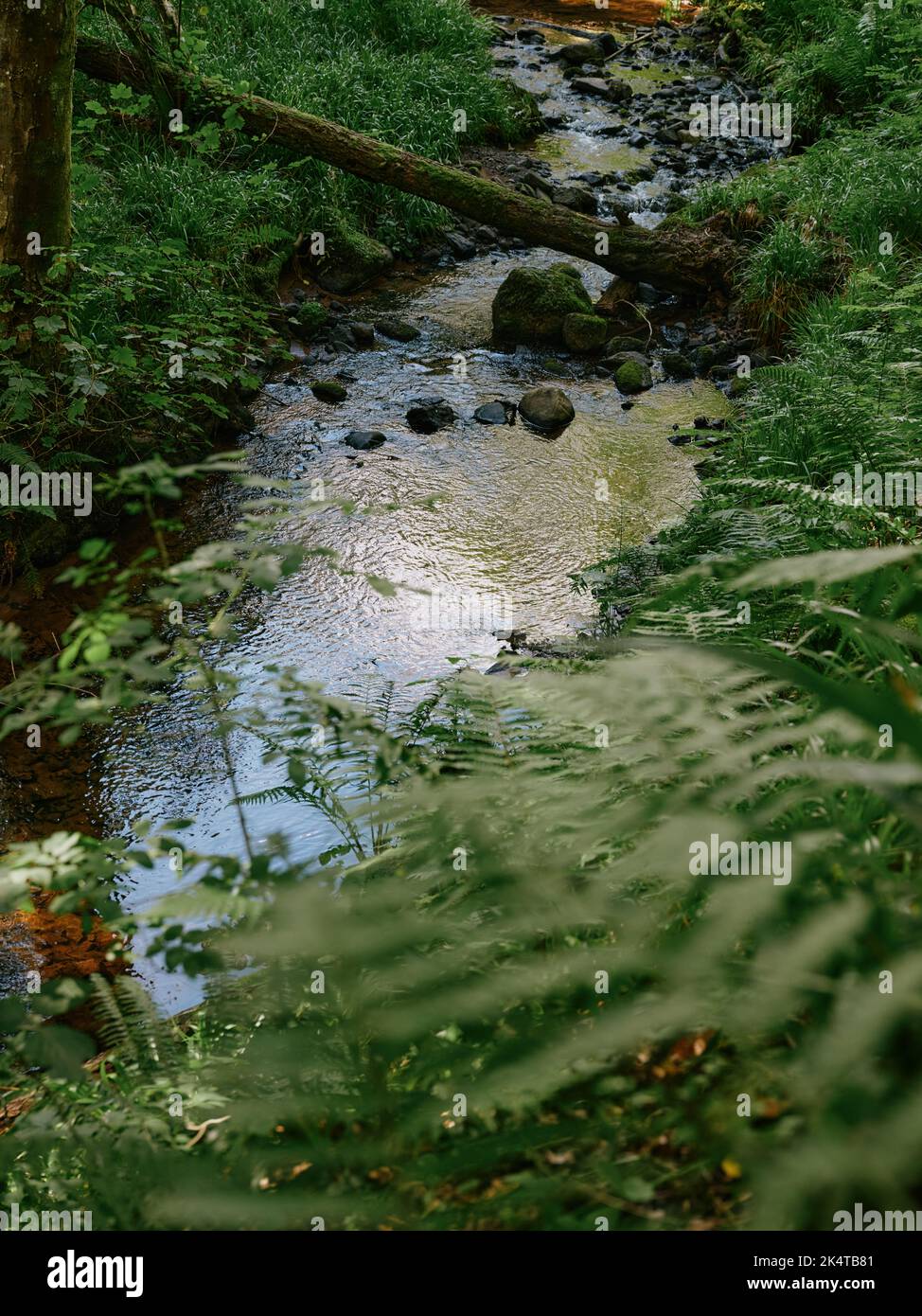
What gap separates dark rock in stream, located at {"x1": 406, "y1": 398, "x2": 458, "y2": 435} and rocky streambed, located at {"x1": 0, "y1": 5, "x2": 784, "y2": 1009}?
17mm

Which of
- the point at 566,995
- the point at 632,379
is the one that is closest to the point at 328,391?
the point at 632,379

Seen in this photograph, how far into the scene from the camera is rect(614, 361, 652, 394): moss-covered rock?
7.14 meters

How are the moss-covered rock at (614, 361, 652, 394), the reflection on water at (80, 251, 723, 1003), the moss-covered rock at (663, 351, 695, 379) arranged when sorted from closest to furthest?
the reflection on water at (80, 251, 723, 1003) < the moss-covered rock at (614, 361, 652, 394) < the moss-covered rock at (663, 351, 695, 379)

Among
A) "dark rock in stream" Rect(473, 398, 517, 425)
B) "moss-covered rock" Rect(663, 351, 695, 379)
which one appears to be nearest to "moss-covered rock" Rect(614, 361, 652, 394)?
"moss-covered rock" Rect(663, 351, 695, 379)

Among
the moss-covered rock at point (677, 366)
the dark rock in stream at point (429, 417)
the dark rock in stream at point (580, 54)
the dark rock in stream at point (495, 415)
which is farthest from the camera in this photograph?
the dark rock in stream at point (580, 54)

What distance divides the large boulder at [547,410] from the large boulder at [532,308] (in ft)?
3.25

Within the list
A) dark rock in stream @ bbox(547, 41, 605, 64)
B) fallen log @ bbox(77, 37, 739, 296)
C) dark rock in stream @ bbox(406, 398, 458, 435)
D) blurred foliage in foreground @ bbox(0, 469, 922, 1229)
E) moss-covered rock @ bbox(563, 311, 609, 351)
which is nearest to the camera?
blurred foliage in foreground @ bbox(0, 469, 922, 1229)

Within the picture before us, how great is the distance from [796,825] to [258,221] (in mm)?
7063

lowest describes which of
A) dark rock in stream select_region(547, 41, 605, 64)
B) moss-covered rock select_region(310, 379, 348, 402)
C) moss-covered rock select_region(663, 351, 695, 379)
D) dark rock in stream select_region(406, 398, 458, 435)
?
dark rock in stream select_region(406, 398, 458, 435)

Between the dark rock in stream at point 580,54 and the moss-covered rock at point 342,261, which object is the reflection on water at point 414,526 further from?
the dark rock in stream at point 580,54

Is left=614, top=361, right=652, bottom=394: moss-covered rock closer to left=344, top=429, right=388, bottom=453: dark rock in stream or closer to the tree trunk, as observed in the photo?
left=344, top=429, right=388, bottom=453: dark rock in stream

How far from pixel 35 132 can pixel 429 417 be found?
2.84 m

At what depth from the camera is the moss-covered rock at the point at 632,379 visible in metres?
7.14

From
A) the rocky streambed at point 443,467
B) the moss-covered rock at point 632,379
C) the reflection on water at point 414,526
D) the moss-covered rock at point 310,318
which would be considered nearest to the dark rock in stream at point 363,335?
the rocky streambed at point 443,467
